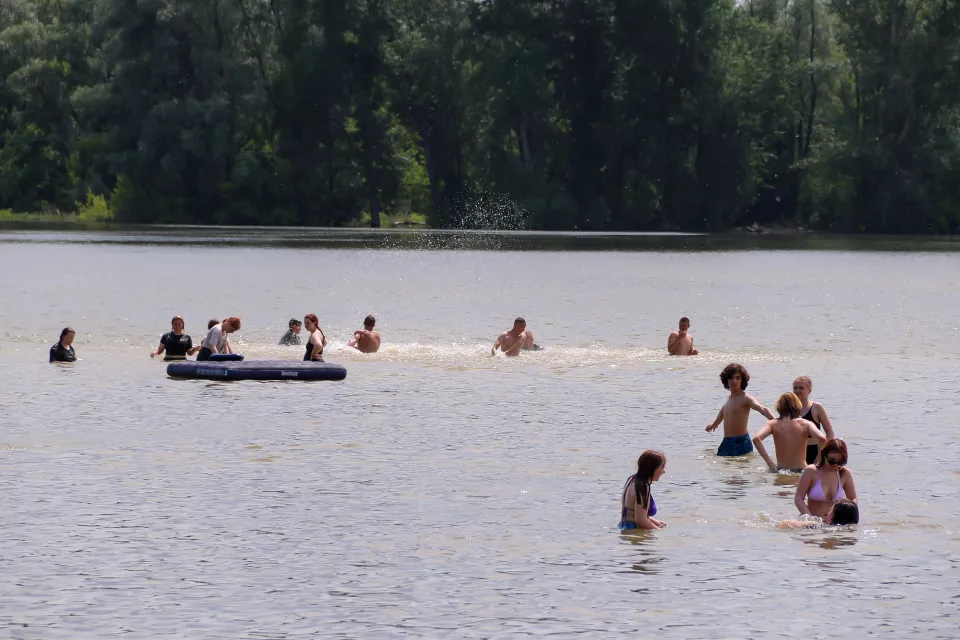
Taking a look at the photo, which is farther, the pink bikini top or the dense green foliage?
the dense green foliage

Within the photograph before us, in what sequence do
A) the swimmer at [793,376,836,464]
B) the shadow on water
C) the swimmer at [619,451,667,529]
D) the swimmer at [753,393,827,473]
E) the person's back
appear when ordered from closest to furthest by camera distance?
1. the swimmer at [619,451,667,529]
2. the swimmer at [753,393,827,473]
3. the person's back
4. the swimmer at [793,376,836,464]
5. the shadow on water

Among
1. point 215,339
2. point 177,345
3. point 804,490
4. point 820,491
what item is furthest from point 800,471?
point 177,345

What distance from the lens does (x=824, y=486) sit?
16844 millimetres

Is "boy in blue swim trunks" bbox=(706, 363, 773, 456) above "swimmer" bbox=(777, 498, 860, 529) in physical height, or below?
above

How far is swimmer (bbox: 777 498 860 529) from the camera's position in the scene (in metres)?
16.7

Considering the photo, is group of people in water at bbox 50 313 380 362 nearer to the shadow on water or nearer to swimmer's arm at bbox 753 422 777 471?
swimmer's arm at bbox 753 422 777 471

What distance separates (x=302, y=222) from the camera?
11869cm

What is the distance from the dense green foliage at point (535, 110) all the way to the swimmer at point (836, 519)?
8736 cm

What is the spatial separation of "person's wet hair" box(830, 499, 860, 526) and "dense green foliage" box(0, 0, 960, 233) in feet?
286

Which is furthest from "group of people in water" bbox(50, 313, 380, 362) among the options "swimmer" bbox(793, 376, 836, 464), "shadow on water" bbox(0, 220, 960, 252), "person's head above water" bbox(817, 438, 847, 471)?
"shadow on water" bbox(0, 220, 960, 252)

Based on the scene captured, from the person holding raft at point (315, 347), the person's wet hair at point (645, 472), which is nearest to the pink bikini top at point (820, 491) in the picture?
the person's wet hair at point (645, 472)

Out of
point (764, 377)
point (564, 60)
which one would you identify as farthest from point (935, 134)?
point (764, 377)

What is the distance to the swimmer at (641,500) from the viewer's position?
16.3 meters

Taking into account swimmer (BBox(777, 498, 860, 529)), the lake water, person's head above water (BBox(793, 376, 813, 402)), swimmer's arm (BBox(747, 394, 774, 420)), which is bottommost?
the lake water
